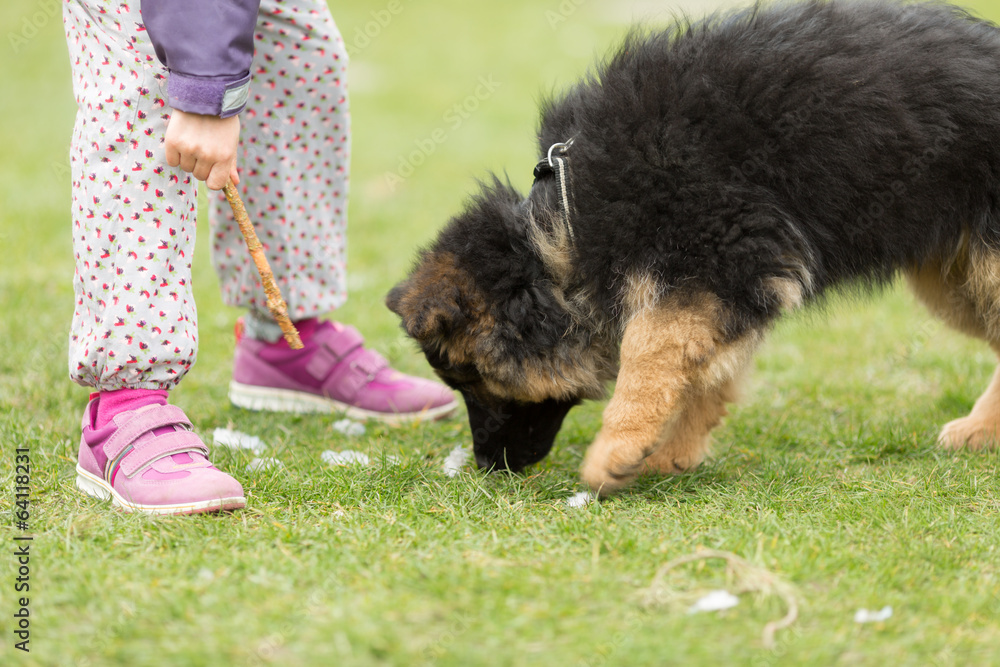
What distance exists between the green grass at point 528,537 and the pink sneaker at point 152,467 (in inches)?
2.6

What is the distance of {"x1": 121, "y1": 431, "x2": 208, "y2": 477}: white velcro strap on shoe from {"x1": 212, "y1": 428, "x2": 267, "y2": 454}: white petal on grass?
0.43 metres

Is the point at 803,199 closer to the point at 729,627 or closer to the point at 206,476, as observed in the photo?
the point at 729,627

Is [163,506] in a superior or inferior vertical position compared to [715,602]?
inferior

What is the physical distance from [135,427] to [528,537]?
3.83 feet

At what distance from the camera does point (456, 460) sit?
3041 millimetres

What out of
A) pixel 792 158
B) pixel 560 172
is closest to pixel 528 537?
pixel 560 172

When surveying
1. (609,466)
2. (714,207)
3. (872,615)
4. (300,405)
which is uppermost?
(714,207)

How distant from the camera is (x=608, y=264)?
2604 mm

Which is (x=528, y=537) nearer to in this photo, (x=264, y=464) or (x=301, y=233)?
(x=264, y=464)

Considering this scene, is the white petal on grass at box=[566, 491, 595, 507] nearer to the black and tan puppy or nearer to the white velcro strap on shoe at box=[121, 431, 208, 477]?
the black and tan puppy

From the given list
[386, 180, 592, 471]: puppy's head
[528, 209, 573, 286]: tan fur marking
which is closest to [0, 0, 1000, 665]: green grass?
[386, 180, 592, 471]: puppy's head

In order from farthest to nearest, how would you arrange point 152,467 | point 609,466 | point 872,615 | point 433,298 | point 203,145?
point 433,298, point 609,466, point 152,467, point 203,145, point 872,615

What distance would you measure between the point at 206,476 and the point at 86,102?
3.52ft

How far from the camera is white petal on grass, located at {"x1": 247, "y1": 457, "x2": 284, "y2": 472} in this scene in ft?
9.12
